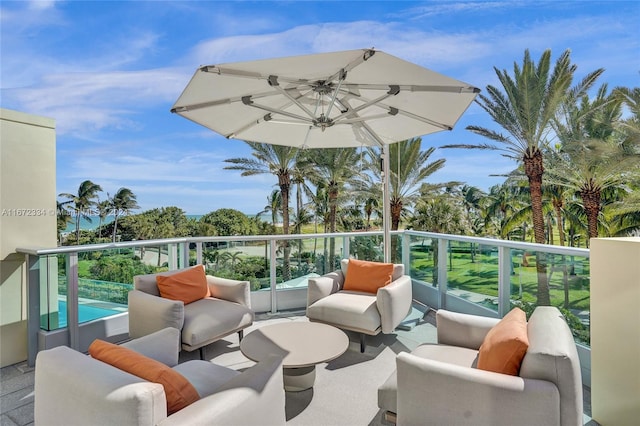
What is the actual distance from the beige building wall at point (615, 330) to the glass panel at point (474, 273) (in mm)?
1485

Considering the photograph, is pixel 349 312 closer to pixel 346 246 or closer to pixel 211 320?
pixel 211 320

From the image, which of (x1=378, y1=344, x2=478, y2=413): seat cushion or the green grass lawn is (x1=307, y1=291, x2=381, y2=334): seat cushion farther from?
the green grass lawn

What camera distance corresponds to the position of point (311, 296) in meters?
3.95

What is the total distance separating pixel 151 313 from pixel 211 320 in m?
0.56

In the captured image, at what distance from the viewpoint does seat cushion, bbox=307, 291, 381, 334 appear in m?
3.46

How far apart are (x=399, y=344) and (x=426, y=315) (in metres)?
1.14

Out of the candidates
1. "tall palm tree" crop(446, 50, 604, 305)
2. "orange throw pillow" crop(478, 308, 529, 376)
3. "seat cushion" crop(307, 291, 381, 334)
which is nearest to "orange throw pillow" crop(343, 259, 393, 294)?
"seat cushion" crop(307, 291, 381, 334)

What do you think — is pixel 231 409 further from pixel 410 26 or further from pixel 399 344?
pixel 410 26

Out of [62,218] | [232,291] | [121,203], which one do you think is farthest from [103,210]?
[232,291]

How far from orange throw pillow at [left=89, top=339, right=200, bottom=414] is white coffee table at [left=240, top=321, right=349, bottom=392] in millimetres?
978

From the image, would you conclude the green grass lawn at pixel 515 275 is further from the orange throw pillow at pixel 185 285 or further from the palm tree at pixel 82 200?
the palm tree at pixel 82 200

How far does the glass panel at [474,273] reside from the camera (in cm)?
393

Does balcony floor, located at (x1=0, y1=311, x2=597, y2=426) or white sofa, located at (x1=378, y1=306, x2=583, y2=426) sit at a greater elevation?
white sofa, located at (x1=378, y1=306, x2=583, y2=426)

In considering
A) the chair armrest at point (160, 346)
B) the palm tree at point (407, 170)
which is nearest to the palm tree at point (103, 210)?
the palm tree at point (407, 170)
